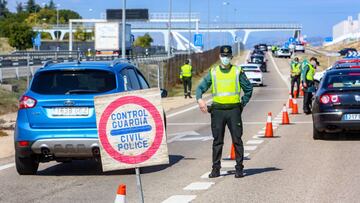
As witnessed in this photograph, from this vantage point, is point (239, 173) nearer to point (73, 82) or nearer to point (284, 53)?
point (73, 82)

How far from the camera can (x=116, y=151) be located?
816 centimetres

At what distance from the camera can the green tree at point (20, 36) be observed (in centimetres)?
10725

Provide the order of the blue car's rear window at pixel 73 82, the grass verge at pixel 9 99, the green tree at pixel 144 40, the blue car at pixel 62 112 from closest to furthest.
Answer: the blue car at pixel 62 112
the blue car's rear window at pixel 73 82
the grass verge at pixel 9 99
the green tree at pixel 144 40

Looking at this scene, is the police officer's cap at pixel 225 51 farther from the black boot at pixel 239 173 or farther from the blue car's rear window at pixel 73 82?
the blue car's rear window at pixel 73 82

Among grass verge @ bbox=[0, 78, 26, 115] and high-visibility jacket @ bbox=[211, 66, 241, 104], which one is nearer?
high-visibility jacket @ bbox=[211, 66, 241, 104]

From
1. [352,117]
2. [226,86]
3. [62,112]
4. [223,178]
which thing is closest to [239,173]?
[223,178]

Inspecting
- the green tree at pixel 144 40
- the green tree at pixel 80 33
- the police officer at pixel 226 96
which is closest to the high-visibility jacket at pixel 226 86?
the police officer at pixel 226 96

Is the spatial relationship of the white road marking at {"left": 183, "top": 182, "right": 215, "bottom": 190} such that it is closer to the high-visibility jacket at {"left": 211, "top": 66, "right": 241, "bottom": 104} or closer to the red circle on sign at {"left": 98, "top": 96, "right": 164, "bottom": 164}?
the high-visibility jacket at {"left": 211, "top": 66, "right": 241, "bottom": 104}

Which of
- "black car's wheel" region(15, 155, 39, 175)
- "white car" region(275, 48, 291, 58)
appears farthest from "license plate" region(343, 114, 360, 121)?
"white car" region(275, 48, 291, 58)

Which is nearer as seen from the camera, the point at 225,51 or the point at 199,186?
the point at 199,186

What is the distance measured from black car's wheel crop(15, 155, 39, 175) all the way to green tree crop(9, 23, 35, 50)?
316 feet

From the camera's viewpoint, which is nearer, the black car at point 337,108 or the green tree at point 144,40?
the black car at point 337,108

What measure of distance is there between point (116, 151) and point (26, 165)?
4.52 meters

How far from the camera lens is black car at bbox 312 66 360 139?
1664 cm
